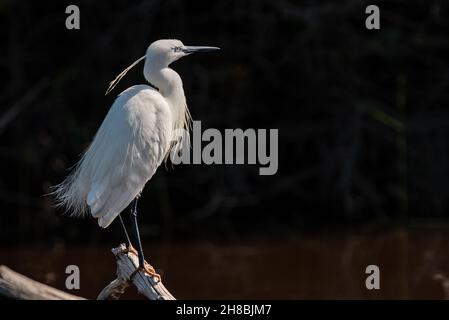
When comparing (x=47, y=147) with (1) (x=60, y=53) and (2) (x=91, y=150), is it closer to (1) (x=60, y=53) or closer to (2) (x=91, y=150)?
(1) (x=60, y=53)

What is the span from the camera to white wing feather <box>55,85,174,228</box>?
10.00 ft

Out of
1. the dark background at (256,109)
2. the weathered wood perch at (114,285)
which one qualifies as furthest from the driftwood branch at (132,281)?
the dark background at (256,109)

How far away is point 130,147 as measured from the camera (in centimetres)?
311

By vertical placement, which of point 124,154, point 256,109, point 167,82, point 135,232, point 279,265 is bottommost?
point 279,265

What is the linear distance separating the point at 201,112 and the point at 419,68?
4.75 ft

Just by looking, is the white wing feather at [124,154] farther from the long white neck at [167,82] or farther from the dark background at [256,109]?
the dark background at [256,109]

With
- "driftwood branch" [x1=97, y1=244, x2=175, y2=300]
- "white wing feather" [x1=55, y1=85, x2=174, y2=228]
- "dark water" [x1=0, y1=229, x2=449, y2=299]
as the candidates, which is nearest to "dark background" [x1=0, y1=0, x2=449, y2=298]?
"dark water" [x1=0, y1=229, x2=449, y2=299]

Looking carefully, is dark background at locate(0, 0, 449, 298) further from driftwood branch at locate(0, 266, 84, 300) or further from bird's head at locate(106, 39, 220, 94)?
driftwood branch at locate(0, 266, 84, 300)

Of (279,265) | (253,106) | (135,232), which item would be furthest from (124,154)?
(253,106)

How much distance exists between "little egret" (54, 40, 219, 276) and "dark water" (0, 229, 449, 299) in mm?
1178

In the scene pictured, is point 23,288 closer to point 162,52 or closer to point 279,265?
point 162,52

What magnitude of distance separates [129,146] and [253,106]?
2709mm

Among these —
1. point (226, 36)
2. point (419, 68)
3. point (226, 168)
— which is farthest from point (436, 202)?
point (226, 36)

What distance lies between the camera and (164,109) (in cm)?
321
